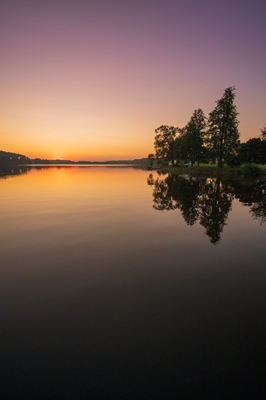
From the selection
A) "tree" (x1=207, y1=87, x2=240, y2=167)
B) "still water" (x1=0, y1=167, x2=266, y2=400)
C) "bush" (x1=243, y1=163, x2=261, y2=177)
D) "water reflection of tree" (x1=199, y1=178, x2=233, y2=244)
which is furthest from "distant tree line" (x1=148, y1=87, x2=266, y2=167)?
"still water" (x1=0, y1=167, x2=266, y2=400)

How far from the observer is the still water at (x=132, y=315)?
4.30 meters

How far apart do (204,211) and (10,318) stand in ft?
56.6

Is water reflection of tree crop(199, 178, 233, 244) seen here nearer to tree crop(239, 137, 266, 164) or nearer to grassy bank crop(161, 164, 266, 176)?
grassy bank crop(161, 164, 266, 176)

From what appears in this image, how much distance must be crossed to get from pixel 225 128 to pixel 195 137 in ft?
41.7

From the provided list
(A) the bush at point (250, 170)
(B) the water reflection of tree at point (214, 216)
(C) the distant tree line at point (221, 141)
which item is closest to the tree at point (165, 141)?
(C) the distant tree line at point (221, 141)

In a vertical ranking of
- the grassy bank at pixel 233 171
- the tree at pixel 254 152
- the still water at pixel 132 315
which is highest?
the tree at pixel 254 152

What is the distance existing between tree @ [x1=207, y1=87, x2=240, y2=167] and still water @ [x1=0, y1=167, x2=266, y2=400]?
218 feet

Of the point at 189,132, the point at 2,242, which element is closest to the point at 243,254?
the point at 2,242

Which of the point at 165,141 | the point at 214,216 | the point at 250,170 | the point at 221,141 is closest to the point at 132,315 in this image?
the point at 214,216

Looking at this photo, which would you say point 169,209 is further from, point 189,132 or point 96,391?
point 189,132

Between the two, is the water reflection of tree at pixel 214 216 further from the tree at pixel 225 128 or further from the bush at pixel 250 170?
the tree at pixel 225 128

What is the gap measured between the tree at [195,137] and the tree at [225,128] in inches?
299

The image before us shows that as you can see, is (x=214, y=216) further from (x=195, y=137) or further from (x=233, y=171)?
(x=195, y=137)

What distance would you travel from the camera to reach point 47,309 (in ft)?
21.3
